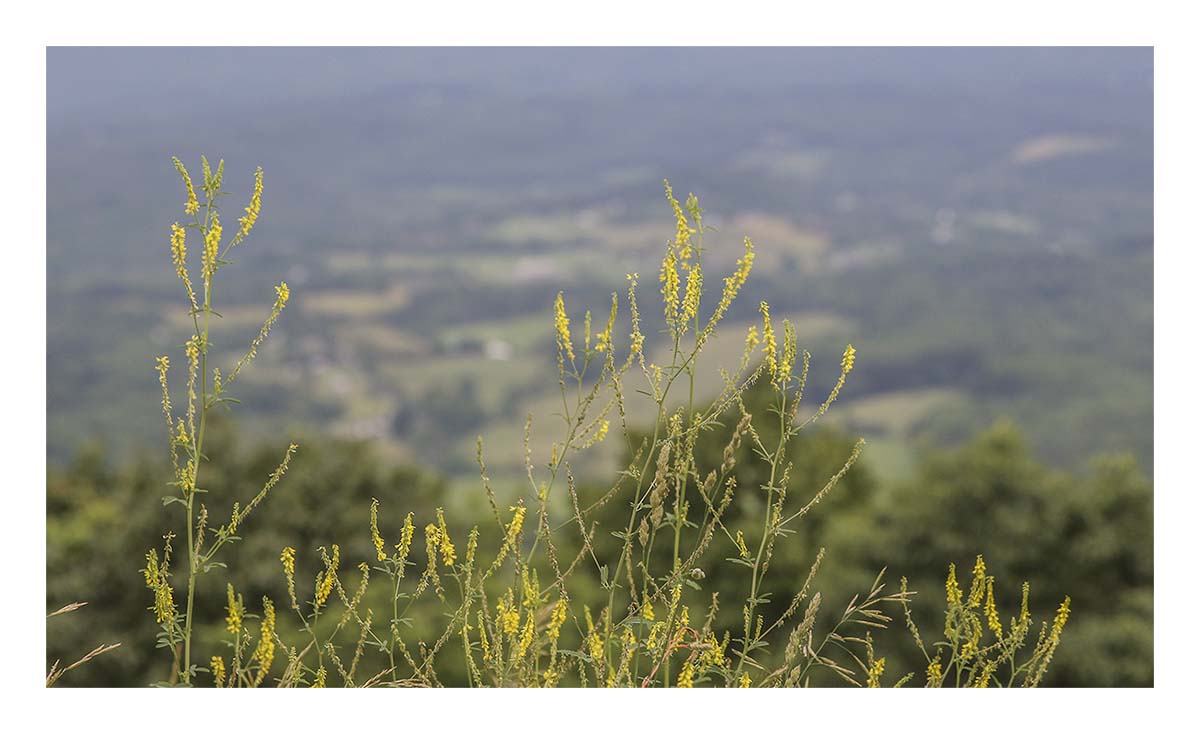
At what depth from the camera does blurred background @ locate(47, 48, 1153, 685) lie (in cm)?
2569

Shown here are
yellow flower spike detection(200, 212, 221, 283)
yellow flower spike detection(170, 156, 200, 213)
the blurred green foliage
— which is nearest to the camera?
yellow flower spike detection(170, 156, 200, 213)

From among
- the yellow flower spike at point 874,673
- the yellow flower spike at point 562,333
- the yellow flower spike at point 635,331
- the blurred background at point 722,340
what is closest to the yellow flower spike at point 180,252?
the yellow flower spike at point 562,333

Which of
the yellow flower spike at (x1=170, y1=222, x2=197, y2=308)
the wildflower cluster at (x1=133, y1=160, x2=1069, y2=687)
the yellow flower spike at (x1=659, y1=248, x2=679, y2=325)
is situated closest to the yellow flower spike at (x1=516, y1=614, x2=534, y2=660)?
the wildflower cluster at (x1=133, y1=160, x2=1069, y2=687)

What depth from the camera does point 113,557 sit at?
84.1 ft

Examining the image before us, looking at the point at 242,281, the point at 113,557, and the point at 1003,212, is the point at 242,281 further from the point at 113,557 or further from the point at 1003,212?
the point at 113,557

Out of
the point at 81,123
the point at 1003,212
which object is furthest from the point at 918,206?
the point at 81,123

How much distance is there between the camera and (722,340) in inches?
2327

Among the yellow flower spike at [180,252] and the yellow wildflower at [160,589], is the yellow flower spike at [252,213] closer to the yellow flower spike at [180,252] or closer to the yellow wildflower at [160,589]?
Answer: the yellow flower spike at [180,252]

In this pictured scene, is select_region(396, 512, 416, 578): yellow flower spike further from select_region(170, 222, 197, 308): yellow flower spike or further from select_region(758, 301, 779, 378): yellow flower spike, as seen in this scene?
select_region(758, 301, 779, 378): yellow flower spike

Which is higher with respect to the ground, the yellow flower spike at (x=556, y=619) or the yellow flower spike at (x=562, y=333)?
the yellow flower spike at (x=562, y=333)

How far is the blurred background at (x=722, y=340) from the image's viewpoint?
2569 cm
